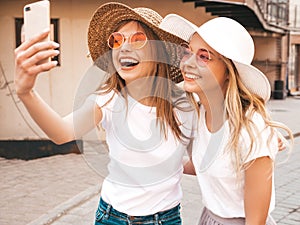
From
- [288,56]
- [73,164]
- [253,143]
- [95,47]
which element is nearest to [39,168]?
[73,164]

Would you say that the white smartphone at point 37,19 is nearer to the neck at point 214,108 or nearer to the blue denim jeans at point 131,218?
the neck at point 214,108

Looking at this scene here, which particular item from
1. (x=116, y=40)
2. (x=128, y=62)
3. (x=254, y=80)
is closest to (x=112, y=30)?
(x=116, y=40)

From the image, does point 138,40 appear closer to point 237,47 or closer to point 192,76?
point 192,76

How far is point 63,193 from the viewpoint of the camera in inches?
229

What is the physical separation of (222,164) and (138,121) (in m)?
0.41

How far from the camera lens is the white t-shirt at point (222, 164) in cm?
179

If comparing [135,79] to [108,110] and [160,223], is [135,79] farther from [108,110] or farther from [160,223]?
[160,223]

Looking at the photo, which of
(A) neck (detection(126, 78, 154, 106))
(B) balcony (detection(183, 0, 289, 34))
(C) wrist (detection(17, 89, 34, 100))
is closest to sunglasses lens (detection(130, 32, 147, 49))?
(A) neck (detection(126, 78, 154, 106))

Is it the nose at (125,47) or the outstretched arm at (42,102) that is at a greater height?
the nose at (125,47)

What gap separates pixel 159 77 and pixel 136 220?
2.09 feet

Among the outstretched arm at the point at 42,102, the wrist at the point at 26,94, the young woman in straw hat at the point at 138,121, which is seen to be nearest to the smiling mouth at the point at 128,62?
the young woman in straw hat at the point at 138,121

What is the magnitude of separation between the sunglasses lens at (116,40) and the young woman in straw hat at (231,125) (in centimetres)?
27

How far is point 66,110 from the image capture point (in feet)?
28.3

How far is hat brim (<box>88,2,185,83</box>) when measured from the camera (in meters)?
1.98
